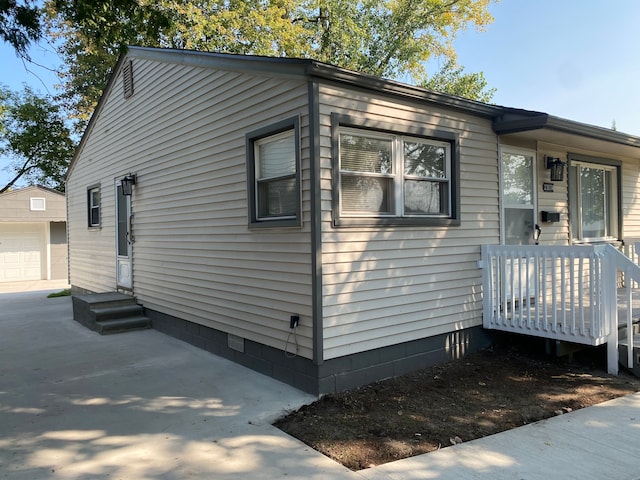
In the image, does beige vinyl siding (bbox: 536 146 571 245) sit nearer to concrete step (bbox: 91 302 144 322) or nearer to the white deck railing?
the white deck railing

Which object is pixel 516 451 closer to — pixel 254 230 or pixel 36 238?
pixel 254 230

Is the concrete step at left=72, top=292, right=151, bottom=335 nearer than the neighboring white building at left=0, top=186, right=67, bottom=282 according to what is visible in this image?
Yes

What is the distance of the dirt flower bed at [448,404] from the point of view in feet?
11.7

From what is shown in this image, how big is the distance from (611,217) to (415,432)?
6691 millimetres

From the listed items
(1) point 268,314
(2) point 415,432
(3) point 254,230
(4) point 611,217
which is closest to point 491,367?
(2) point 415,432

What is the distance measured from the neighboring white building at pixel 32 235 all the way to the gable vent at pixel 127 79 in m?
11.0

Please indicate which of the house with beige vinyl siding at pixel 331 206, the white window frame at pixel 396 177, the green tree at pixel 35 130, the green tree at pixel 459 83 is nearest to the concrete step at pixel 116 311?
the house with beige vinyl siding at pixel 331 206

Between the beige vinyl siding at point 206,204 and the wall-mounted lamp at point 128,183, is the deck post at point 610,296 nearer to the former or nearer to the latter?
the beige vinyl siding at point 206,204

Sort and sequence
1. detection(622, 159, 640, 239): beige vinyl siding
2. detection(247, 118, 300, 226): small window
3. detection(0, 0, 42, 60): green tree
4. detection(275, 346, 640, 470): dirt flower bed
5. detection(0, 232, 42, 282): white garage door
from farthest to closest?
detection(0, 232, 42, 282): white garage door
detection(622, 159, 640, 239): beige vinyl siding
detection(0, 0, 42, 60): green tree
detection(247, 118, 300, 226): small window
detection(275, 346, 640, 470): dirt flower bed

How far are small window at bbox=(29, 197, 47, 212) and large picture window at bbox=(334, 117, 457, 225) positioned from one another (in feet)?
55.5

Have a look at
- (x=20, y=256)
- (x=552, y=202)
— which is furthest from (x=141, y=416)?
(x=20, y=256)

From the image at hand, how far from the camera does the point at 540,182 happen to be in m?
6.95

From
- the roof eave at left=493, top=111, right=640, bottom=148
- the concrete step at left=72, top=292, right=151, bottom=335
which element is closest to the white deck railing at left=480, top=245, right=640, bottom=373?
the roof eave at left=493, top=111, right=640, bottom=148

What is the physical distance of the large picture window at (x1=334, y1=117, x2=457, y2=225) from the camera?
4.83 metres
